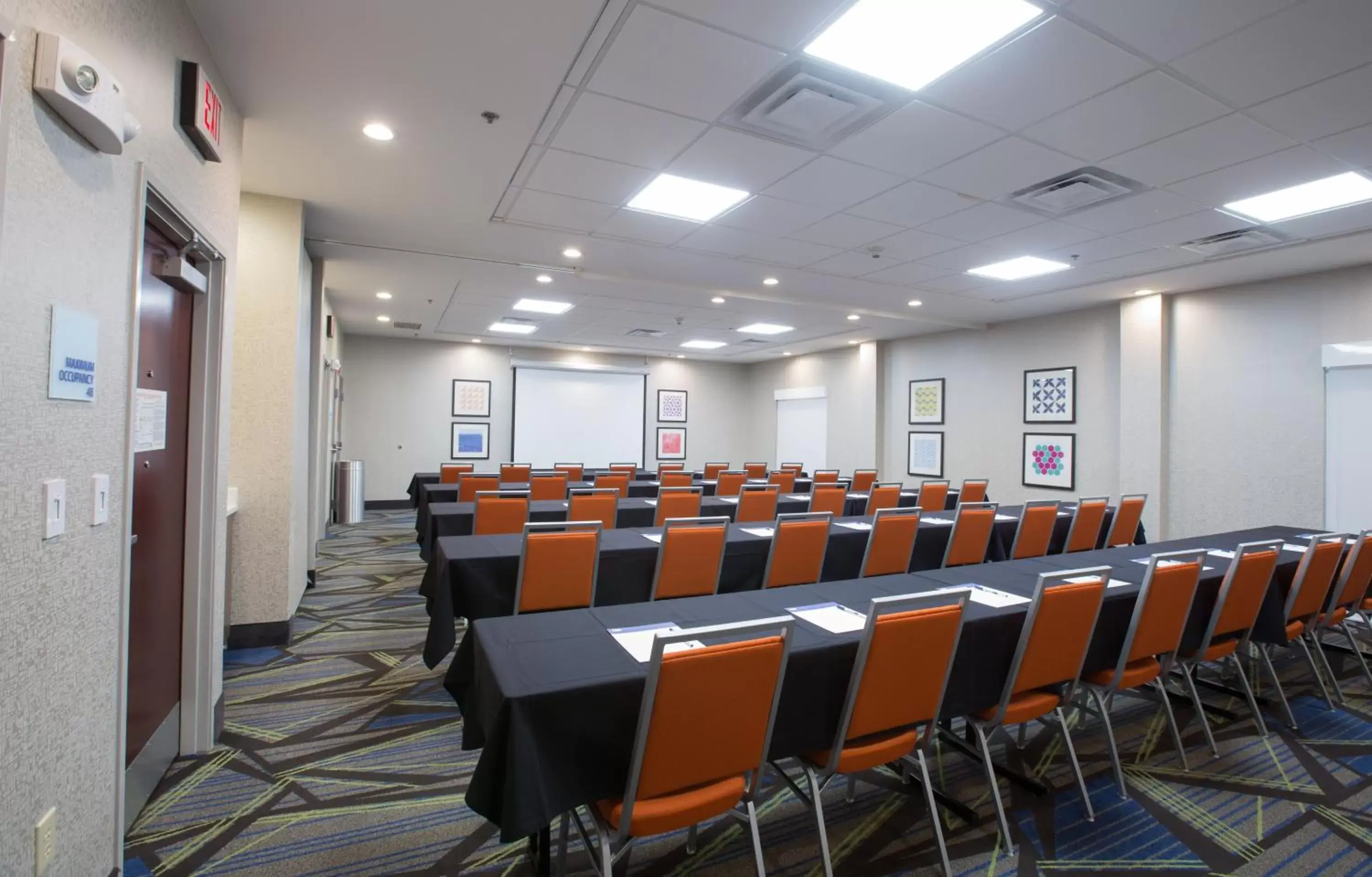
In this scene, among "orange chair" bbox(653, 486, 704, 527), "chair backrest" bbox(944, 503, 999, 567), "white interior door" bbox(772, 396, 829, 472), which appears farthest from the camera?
"white interior door" bbox(772, 396, 829, 472)

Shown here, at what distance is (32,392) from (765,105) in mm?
2977

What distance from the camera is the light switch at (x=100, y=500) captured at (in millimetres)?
1729

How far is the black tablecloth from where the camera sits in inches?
64.8

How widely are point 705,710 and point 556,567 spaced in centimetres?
192

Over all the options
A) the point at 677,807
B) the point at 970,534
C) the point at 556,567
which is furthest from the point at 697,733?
the point at 970,534

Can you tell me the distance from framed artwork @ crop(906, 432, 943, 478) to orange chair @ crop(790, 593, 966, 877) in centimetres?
875

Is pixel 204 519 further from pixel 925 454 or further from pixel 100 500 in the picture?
pixel 925 454

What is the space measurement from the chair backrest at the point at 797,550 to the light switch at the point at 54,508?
3.13 m

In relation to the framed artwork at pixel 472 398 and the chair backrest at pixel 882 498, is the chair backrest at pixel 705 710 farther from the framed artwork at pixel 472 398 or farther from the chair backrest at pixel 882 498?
the framed artwork at pixel 472 398

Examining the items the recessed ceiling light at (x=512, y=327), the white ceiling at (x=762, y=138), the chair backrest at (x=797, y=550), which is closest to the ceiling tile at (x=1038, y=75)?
the white ceiling at (x=762, y=138)

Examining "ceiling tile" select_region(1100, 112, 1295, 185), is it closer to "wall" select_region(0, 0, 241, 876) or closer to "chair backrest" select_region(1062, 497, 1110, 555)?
"chair backrest" select_region(1062, 497, 1110, 555)

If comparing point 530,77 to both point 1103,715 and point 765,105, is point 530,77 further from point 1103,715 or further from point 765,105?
point 1103,715

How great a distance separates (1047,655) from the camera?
7.72ft

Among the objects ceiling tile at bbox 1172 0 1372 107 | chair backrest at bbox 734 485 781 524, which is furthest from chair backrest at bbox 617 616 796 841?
chair backrest at bbox 734 485 781 524
